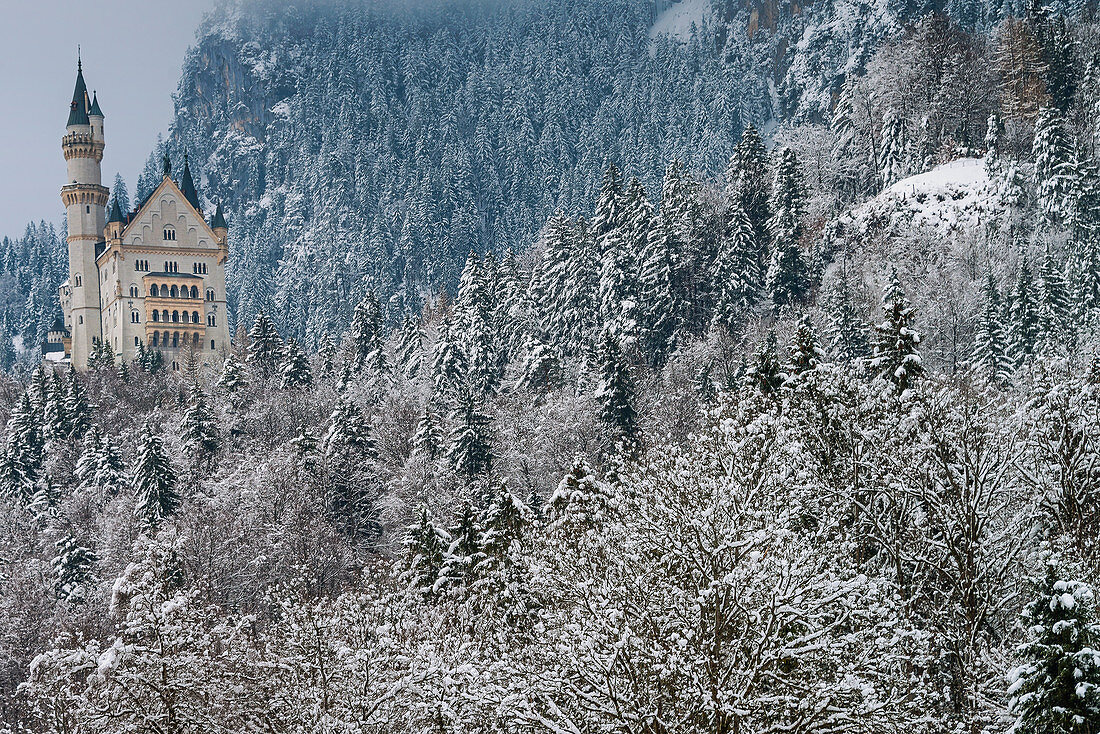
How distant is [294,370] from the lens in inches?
3172

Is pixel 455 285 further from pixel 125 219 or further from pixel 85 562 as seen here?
pixel 85 562

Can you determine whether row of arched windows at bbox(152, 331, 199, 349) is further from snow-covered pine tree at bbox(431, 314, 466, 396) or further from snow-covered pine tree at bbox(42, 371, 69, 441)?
snow-covered pine tree at bbox(431, 314, 466, 396)

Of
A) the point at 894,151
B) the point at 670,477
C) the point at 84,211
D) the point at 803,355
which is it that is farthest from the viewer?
the point at 84,211

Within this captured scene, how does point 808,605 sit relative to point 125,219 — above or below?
below

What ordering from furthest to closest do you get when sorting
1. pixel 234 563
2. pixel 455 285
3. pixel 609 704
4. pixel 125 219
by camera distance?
pixel 455 285 → pixel 125 219 → pixel 234 563 → pixel 609 704

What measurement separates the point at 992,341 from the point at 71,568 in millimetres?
43960

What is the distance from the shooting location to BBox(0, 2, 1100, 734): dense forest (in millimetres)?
19344

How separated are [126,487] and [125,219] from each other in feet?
219

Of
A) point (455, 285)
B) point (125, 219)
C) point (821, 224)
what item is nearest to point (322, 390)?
point (821, 224)

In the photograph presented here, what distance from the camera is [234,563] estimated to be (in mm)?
52406

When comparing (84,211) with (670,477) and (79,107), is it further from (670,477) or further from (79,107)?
(670,477)

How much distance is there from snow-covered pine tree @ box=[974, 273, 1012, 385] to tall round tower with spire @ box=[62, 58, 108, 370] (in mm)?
97058

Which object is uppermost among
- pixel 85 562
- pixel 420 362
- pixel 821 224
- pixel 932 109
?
pixel 932 109

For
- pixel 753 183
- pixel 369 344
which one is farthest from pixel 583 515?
pixel 369 344
